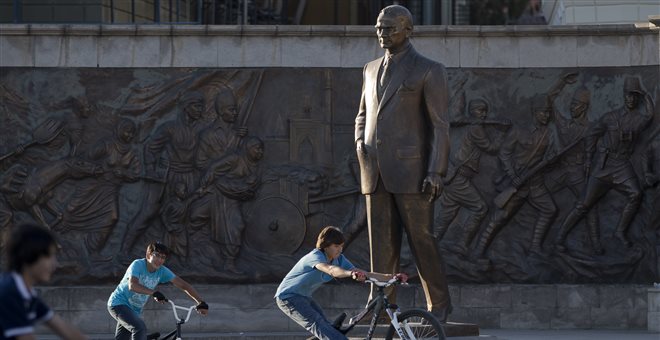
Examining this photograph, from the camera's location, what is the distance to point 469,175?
18922mm

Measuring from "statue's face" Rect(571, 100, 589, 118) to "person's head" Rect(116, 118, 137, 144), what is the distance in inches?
213

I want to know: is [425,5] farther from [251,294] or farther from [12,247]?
[12,247]

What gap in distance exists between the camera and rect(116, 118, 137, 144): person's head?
62.1 feet

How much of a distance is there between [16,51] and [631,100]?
763cm

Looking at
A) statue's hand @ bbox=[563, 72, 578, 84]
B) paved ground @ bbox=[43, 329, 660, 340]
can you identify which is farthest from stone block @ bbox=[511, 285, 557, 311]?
statue's hand @ bbox=[563, 72, 578, 84]

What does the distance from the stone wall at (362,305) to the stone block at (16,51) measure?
2.85 m

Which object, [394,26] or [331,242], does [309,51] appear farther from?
[331,242]

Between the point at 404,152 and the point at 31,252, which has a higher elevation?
the point at 404,152

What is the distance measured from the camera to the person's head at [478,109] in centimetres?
1881

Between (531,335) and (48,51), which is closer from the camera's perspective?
(531,335)

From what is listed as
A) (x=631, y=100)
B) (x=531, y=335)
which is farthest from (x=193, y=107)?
(x=631, y=100)

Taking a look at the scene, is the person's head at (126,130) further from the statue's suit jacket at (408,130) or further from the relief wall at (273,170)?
the statue's suit jacket at (408,130)

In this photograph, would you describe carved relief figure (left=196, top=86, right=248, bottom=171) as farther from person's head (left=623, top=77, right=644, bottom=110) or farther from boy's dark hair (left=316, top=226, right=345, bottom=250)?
boy's dark hair (left=316, top=226, right=345, bottom=250)

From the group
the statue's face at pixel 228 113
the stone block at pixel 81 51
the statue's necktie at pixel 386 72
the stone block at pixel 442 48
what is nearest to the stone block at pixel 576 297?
the stone block at pixel 442 48
